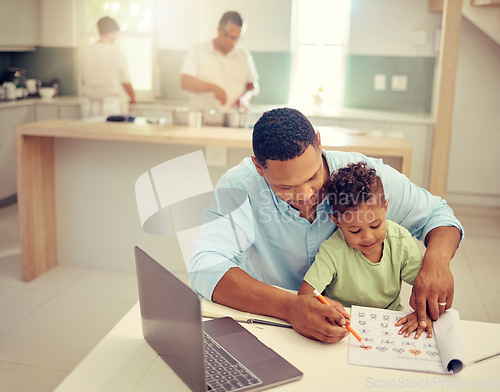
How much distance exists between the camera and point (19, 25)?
5.06 meters

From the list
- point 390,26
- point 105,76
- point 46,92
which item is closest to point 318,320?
point 105,76

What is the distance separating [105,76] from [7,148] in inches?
40.1

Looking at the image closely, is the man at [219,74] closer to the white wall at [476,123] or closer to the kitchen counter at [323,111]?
the kitchen counter at [323,111]

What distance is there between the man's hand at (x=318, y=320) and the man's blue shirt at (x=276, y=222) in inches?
10.6

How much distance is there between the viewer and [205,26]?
526 cm

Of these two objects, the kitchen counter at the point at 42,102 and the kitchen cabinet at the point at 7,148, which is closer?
the kitchen cabinet at the point at 7,148

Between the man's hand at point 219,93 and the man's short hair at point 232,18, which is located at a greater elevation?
the man's short hair at point 232,18

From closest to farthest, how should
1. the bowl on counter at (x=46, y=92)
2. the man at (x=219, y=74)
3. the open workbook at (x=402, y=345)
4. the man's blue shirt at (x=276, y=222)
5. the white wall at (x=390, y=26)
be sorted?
the open workbook at (x=402, y=345) → the man's blue shirt at (x=276, y=222) → the man at (x=219, y=74) → the white wall at (x=390, y=26) → the bowl on counter at (x=46, y=92)

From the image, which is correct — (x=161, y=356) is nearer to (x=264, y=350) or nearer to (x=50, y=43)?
(x=264, y=350)

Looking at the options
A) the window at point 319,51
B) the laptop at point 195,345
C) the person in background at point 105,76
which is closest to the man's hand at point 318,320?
the laptop at point 195,345

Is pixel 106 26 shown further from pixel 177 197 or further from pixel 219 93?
pixel 177 197

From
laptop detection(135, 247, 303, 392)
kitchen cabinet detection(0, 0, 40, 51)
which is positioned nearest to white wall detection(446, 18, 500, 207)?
kitchen cabinet detection(0, 0, 40, 51)

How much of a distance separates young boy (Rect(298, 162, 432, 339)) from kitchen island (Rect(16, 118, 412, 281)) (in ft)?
5.11

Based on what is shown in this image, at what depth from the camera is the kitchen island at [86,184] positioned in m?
3.09
